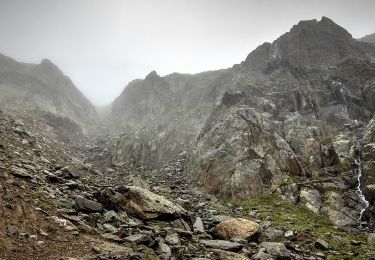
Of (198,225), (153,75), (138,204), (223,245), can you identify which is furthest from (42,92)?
(223,245)

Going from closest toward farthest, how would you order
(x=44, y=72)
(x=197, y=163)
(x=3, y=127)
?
1. (x=3, y=127)
2. (x=197, y=163)
3. (x=44, y=72)

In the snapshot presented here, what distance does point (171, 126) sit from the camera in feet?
233

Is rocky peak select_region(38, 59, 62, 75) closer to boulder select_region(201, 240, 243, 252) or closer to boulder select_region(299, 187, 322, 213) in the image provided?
boulder select_region(299, 187, 322, 213)

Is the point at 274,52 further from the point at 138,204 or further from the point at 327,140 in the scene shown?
the point at 138,204

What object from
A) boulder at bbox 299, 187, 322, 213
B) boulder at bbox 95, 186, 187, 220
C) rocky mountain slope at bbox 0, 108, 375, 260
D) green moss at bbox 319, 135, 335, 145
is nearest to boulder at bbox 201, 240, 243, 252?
rocky mountain slope at bbox 0, 108, 375, 260

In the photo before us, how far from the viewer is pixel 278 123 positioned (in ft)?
178

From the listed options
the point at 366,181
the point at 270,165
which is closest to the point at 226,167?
the point at 270,165

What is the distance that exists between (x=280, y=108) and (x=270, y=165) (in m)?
21.0

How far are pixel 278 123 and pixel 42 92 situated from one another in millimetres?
70814

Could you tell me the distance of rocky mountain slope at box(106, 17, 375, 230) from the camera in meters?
39.5

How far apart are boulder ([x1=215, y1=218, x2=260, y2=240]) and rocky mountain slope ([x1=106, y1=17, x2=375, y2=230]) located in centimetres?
1181

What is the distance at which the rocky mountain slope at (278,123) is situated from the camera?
130 ft

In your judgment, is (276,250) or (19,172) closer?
(276,250)

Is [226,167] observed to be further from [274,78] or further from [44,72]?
[44,72]
